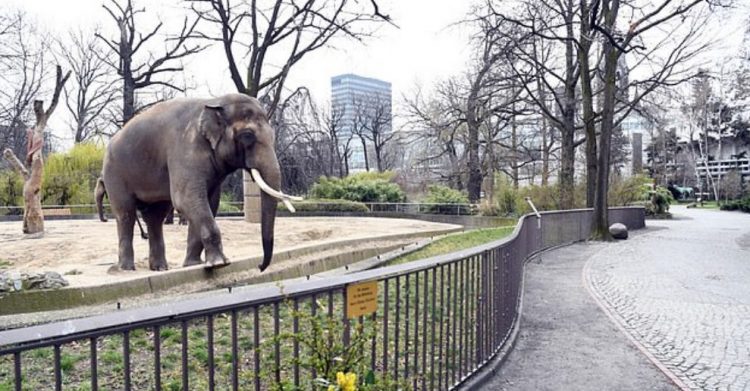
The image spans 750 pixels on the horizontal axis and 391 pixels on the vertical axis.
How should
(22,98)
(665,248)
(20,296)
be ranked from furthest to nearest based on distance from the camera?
1. (22,98)
2. (665,248)
3. (20,296)

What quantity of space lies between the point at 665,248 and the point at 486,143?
18.0 metres

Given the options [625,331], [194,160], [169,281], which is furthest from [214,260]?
[625,331]

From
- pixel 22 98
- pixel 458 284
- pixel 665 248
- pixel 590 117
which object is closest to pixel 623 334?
pixel 458 284

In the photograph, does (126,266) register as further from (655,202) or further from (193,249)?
(655,202)

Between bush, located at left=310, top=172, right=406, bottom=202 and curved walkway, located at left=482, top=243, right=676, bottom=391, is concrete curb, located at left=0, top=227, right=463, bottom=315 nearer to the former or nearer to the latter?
curved walkway, located at left=482, top=243, right=676, bottom=391

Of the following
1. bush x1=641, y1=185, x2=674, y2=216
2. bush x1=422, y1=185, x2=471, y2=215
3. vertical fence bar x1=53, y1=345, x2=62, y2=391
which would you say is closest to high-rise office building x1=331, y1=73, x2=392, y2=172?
bush x1=422, y1=185, x2=471, y2=215

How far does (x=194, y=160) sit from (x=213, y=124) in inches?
18.8

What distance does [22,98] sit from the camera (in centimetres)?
3691

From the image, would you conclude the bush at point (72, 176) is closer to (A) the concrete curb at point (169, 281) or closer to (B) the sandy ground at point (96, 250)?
(B) the sandy ground at point (96, 250)

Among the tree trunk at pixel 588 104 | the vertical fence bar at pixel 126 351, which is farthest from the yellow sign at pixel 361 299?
the tree trunk at pixel 588 104

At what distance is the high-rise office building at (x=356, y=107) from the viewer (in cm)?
4916

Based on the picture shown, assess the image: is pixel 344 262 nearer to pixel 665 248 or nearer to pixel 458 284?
pixel 458 284

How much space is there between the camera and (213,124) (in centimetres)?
632

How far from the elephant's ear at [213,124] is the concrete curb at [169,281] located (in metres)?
1.53
